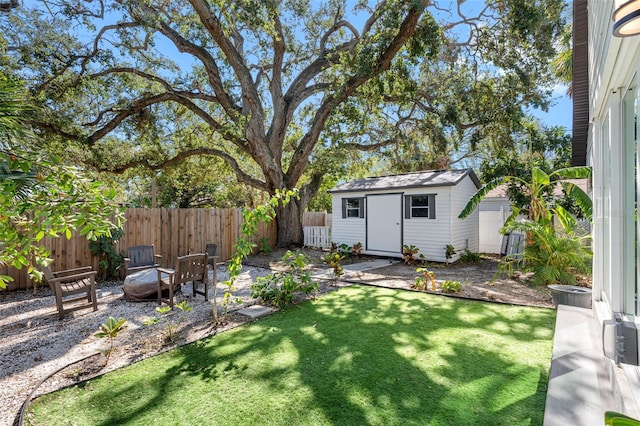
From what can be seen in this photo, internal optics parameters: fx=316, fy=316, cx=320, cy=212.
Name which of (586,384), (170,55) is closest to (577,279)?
(586,384)

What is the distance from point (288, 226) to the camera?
13336 mm

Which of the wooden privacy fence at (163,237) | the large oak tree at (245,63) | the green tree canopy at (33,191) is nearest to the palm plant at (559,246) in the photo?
the large oak tree at (245,63)

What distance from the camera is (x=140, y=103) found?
11.3 metres

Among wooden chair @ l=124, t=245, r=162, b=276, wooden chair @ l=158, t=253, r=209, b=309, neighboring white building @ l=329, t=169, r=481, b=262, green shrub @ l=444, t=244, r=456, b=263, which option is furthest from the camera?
neighboring white building @ l=329, t=169, r=481, b=262

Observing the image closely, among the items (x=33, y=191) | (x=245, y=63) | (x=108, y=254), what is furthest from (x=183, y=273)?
(x=245, y=63)

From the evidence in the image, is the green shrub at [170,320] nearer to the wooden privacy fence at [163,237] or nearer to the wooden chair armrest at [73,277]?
the wooden chair armrest at [73,277]

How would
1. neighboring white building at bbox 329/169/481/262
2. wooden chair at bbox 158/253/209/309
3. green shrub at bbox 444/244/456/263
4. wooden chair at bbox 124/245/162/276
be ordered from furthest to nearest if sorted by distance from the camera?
neighboring white building at bbox 329/169/481/262 → green shrub at bbox 444/244/456/263 → wooden chair at bbox 124/245/162/276 → wooden chair at bbox 158/253/209/309

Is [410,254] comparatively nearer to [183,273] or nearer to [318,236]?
[318,236]

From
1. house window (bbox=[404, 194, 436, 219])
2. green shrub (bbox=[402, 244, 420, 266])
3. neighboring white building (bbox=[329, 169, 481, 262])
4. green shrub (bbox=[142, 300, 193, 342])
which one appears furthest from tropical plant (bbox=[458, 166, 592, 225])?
green shrub (bbox=[142, 300, 193, 342])

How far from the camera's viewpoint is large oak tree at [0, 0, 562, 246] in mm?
8781

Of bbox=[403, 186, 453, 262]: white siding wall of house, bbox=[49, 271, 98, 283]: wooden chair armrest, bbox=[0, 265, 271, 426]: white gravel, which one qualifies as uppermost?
bbox=[403, 186, 453, 262]: white siding wall of house

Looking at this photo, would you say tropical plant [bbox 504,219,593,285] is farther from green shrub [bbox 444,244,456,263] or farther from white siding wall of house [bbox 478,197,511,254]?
white siding wall of house [bbox 478,197,511,254]

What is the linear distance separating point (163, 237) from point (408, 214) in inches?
308

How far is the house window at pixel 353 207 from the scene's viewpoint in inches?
474
